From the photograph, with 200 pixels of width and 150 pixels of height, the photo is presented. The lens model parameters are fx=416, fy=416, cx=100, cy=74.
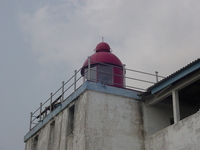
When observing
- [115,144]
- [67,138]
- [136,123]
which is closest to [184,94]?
[136,123]

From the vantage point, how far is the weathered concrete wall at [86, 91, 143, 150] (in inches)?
708

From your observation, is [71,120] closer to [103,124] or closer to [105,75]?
[103,124]

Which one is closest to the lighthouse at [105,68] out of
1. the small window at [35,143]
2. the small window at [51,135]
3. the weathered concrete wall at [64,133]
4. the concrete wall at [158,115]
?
the concrete wall at [158,115]

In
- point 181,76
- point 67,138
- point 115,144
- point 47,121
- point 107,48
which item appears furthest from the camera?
point 107,48

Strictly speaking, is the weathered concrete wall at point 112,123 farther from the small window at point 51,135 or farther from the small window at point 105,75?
the small window at point 51,135

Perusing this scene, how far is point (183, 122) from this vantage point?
661 inches

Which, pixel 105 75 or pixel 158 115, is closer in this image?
pixel 158 115

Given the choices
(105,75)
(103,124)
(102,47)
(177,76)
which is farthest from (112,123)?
(102,47)

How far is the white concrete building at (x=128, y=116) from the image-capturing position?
56.1 ft

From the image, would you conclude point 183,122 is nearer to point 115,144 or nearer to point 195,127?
point 195,127

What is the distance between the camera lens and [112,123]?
18625mm

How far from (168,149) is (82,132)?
3.71m

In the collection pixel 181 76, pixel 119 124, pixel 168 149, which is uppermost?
pixel 181 76

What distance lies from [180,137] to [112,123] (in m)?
3.28
